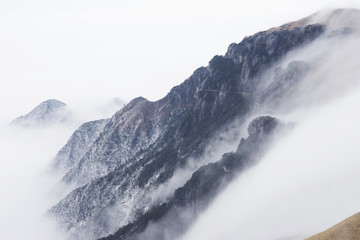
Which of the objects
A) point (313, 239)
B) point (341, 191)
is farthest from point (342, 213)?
point (313, 239)

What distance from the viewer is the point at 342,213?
171125 millimetres

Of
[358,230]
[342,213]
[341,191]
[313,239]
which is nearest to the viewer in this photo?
[358,230]

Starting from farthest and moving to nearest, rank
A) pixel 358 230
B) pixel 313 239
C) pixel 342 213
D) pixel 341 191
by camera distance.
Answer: pixel 341 191 < pixel 342 213 < pixel 313 239 < pixel 358 230

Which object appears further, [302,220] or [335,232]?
[302,220]

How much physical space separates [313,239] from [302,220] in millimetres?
63686

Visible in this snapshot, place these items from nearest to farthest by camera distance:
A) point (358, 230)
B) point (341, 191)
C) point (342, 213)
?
point (358, 230)
point (342, 213)
point (341, 191)

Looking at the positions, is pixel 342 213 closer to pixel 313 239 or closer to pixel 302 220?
pixel 302 220

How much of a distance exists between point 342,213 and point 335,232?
5122 centimetres

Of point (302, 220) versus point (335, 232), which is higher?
point (335, 232)

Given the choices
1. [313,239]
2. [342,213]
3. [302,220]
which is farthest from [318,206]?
[313,239]

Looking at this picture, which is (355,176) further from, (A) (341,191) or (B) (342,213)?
(B) (342,213)

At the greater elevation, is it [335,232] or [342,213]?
[335,232]

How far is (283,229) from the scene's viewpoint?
19638 centimetres

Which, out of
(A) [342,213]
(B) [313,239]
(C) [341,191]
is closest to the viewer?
(B) [313,239]
